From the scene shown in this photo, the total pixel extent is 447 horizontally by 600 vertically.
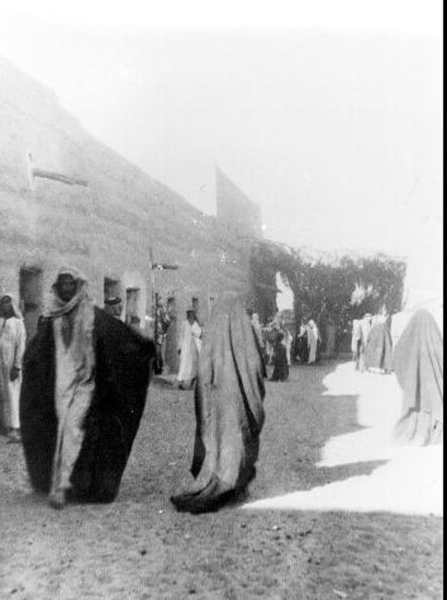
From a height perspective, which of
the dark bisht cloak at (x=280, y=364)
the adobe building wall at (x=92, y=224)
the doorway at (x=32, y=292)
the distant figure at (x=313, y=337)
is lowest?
the dark bisht cloak at (x=280, y=364)

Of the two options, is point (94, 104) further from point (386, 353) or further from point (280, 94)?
point (386, 353)

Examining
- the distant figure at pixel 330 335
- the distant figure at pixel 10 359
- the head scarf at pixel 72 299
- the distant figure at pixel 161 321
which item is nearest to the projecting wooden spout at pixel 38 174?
the distant figure at pixel 10 359

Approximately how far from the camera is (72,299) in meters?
5.09

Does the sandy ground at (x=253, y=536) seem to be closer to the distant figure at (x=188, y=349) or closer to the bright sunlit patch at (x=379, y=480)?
the bright sunlit patch at (x=379, y=480)

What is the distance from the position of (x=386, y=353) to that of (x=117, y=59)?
224 inches

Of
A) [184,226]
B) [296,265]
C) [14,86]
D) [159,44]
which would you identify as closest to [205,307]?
[184,226]

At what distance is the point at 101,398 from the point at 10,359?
2640mm

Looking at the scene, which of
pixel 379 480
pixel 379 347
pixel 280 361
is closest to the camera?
pixel 379 480

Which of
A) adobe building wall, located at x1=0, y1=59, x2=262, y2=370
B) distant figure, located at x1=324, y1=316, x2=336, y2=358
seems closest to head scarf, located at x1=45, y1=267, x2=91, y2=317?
adobe building wall, located at x1=0, y1=59, x2=262, y2=370

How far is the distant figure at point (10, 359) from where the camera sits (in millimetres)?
7301

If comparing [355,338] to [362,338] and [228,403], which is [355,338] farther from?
[228,403]

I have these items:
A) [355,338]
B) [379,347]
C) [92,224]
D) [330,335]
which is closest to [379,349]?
[379,347]

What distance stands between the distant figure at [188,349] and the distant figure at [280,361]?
6.31ft

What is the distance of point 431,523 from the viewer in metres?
4.30
